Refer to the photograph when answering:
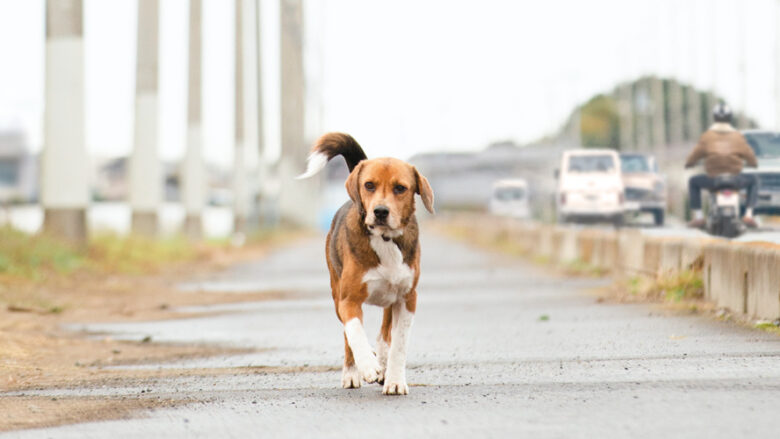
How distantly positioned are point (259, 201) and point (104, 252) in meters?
34.5

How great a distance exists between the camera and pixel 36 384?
9.87 m

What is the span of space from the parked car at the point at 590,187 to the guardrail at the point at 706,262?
4.71 metres

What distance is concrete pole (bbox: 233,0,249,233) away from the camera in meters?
53.0

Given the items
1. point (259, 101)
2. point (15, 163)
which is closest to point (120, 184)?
point (15, 163)

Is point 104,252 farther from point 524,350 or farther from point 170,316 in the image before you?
point 524,350

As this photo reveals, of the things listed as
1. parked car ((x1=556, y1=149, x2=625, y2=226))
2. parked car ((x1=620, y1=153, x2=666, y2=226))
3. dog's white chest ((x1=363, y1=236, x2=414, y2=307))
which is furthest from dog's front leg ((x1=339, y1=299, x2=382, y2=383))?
parked car ((x1=620, y1=153, x2=666, y2=226))

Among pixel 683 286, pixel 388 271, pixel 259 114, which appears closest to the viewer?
pixel 388 271

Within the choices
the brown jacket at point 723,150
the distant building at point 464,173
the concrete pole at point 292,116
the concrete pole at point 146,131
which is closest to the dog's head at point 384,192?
the brown jacket at point 723,150

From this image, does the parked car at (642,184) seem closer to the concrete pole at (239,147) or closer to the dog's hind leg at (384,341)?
the concrete pole at (239,147)

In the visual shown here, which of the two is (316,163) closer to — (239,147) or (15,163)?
(239,147)

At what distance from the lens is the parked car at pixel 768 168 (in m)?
22.0

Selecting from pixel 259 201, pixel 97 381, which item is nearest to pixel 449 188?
pixel 259 201

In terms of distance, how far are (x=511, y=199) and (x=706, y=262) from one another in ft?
180

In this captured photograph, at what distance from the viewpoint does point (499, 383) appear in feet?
29.9
